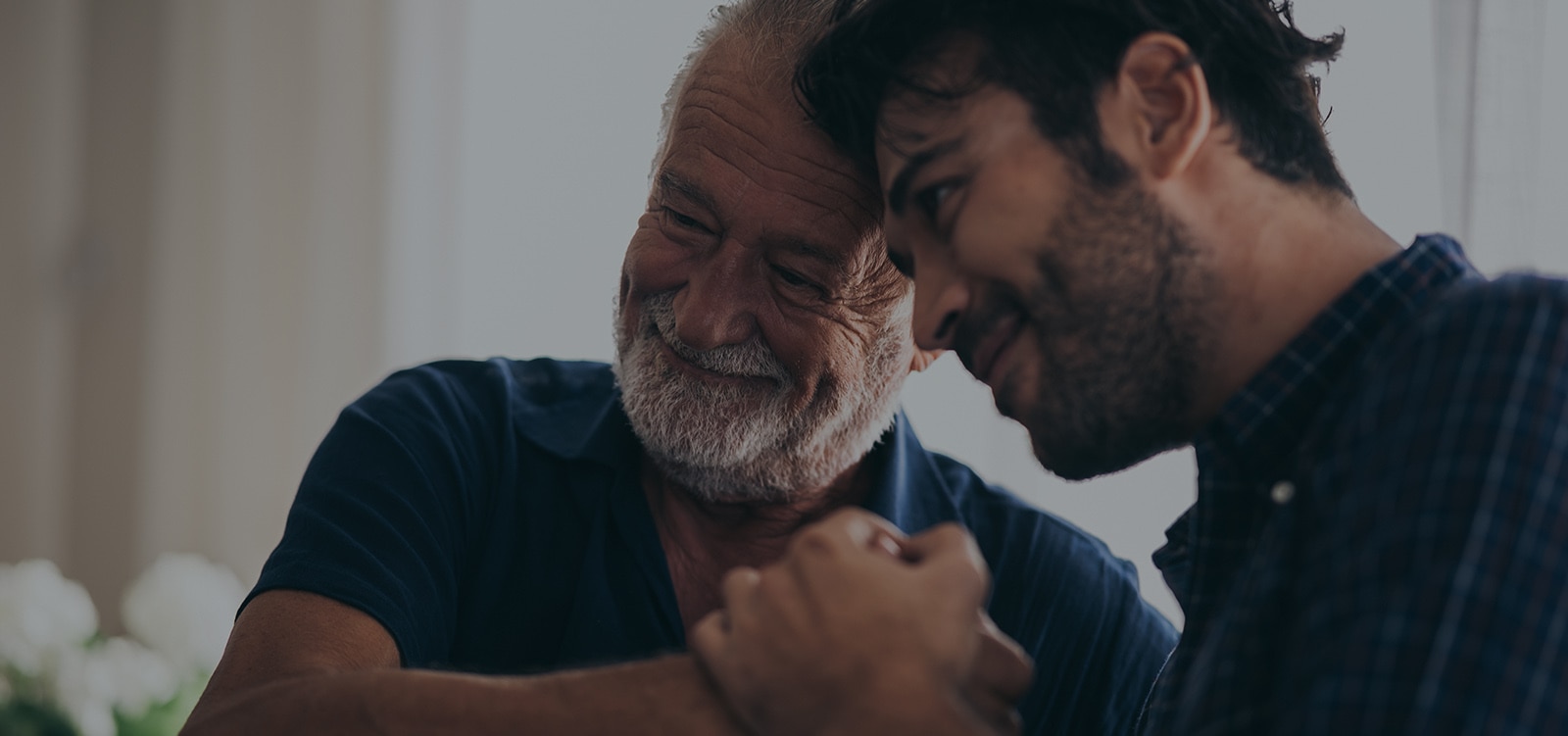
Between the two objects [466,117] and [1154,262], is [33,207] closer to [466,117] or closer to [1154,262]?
[466,117]

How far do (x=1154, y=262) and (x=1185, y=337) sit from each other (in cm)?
6

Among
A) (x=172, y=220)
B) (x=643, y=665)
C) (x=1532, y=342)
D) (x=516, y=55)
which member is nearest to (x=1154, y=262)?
(x=1532, y=342)

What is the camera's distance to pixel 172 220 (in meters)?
3.15

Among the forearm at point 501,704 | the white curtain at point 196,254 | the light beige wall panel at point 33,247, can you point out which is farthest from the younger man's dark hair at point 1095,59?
the light beige wall panel at point 33,247

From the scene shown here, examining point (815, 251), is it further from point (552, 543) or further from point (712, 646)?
point (712, 646)

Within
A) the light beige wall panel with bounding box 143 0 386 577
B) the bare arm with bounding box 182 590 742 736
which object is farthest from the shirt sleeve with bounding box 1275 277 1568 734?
the light beige wall panel with bounding box 143 0 386 577

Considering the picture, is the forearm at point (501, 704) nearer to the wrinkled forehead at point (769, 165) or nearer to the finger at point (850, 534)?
the finger at point (850, 534)

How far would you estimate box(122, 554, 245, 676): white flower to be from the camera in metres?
2.02

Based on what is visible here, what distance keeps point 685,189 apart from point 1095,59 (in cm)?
50

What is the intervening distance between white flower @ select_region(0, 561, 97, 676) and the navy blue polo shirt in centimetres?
83

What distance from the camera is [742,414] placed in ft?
4.65

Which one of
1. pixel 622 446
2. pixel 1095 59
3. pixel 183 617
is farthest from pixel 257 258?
pixel 1095 59

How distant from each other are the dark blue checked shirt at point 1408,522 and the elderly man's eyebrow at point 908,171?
0.28 metres

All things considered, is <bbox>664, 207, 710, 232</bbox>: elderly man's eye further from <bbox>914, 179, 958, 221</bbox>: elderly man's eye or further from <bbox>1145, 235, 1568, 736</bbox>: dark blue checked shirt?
<bbox>1145, 235, 1568, 736</bbox>: dark blue checked shirt
